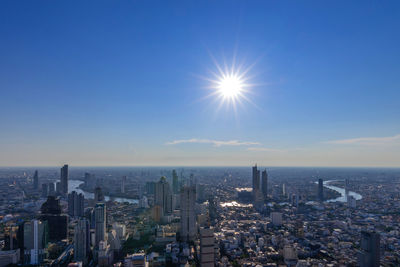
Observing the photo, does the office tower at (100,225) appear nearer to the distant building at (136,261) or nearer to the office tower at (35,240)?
the office tower at (35,240)

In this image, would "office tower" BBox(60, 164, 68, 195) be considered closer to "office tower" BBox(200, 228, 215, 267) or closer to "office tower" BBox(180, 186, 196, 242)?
"office tower" BBox(180, 186, 196, 242)

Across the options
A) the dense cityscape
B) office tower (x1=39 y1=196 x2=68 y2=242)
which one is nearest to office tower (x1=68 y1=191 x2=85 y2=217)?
the dense cityscape

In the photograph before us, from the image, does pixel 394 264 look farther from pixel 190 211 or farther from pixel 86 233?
pixel 86 233

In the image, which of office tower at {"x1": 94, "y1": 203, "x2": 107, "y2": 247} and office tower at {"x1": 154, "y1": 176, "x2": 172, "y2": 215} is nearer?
office tower at {"x1": 94, "y1": 203, "x2": 107, "y2": 247}

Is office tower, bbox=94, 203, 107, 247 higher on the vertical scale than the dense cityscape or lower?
higher

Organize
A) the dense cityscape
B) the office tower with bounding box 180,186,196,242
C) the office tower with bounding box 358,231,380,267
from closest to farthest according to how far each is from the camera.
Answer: the office tower with bounding box 358,231,380,267 → the dense cityscape → the office tower with bounding box 180,186,196,242

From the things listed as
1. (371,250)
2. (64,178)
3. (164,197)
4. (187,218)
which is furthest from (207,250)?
(64,178)
